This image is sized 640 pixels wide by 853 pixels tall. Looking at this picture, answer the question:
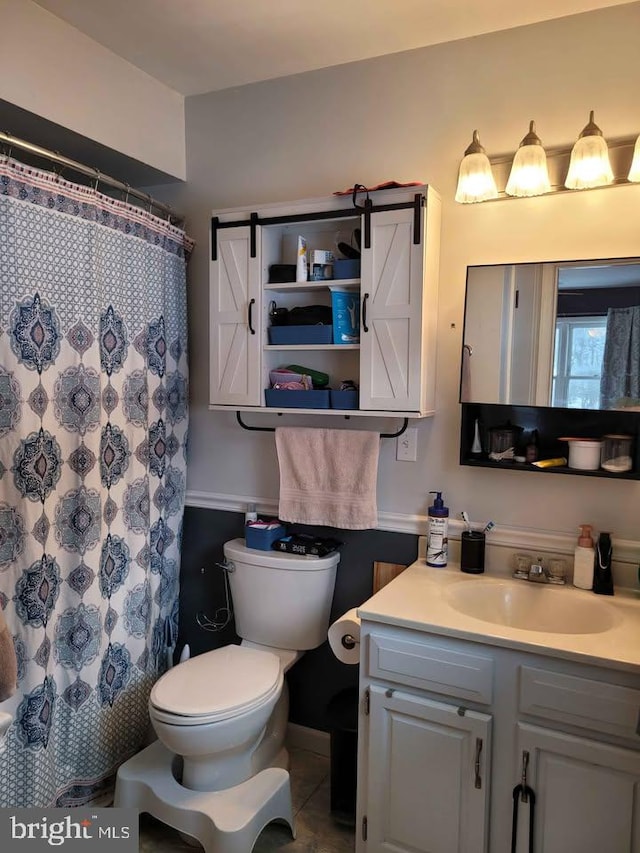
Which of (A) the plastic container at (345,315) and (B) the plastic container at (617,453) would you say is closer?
(B) the plastic container at (617,453)

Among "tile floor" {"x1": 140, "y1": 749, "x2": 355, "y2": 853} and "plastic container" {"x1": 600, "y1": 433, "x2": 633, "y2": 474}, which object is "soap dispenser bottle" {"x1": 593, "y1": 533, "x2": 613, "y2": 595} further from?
"tile floor" {"x1": 140, "y1": 749, "x2": 355, "y2": 853}

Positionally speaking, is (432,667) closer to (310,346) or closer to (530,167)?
(310,346)

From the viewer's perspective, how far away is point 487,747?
160 centimetres

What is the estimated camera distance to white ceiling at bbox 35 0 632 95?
1.87 m

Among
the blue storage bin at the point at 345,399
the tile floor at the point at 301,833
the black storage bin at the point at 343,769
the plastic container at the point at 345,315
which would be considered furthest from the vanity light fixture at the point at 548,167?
the tile floor at the point at 301,833

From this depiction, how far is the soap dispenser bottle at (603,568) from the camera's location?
1844 mm

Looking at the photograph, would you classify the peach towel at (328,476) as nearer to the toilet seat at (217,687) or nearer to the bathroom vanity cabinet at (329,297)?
the bathroom vanity cabinet at (329,297)

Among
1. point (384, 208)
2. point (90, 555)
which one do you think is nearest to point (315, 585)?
point (90, 555)

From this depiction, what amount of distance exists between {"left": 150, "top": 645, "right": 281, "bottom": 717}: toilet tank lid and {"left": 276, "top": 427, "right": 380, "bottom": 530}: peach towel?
0.50 metres

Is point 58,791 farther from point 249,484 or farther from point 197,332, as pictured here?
point 197,332

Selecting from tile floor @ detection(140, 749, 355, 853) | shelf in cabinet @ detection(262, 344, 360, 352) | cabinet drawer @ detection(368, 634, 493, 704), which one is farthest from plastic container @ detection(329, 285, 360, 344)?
tile floor @ detection(140, 749, 355, 853)

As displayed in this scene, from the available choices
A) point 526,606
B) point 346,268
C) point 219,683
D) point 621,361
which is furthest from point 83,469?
point 621,361

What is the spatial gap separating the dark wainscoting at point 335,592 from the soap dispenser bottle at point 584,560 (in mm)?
532

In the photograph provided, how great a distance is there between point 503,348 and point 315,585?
102 cm
